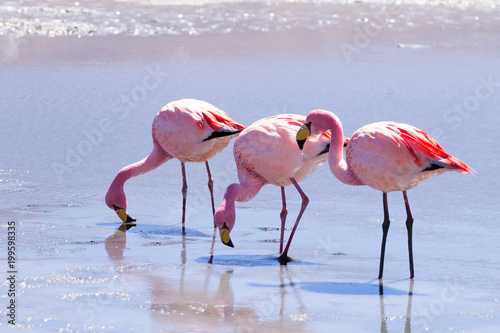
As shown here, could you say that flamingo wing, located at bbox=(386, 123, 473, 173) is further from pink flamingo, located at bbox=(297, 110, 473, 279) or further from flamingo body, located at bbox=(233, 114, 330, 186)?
flamingo body, located at bbox=(233, 114, 330, 186)

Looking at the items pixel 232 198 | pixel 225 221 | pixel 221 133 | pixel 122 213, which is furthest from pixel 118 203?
pixel 225 221

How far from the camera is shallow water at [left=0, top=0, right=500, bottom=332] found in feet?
14.9

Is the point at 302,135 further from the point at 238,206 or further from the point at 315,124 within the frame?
the point at 238,206

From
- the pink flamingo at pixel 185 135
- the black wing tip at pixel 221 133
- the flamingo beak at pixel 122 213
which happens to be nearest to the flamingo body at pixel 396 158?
the black wing tip at pixel 221 133

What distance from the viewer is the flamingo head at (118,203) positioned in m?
6.45

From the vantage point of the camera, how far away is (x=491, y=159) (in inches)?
314

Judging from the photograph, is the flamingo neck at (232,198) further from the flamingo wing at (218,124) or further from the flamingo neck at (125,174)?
the flamingo neck at (125,174)

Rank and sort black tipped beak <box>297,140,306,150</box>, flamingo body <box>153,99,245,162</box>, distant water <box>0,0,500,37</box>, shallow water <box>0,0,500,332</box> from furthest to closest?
distant water <box>0,0,500,37</box> < flamingo body <box>153,99,245,162</box> < black tipped beak <box>297,140,306,150</box> < shallow water <box>0,0,500,332</box>

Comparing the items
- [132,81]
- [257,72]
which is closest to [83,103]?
[132,81]

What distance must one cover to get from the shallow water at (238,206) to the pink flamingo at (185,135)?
0.27m

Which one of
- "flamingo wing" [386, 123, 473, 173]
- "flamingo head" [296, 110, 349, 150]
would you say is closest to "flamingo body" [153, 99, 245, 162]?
"flamingo head" [296, 110, 349, 150]

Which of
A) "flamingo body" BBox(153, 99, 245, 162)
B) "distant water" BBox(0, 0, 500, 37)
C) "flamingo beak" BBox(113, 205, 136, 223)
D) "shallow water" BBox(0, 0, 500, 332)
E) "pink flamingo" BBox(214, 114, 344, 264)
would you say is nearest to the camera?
"shallow water" BBox(0, 0, 500, 332)

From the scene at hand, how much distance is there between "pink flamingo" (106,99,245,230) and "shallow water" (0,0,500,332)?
0.90 ft

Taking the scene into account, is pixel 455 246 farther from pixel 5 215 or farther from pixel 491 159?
pixel 5 215
